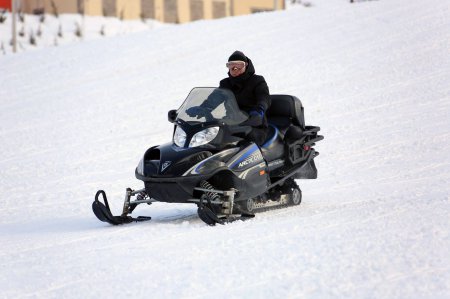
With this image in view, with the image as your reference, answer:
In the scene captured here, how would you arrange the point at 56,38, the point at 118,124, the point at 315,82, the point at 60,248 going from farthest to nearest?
the point at 56,38 < the point at 315,82 < the point at 118,124 < the point at 60,248

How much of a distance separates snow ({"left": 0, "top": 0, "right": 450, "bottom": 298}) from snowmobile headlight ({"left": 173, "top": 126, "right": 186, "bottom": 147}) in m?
0.76

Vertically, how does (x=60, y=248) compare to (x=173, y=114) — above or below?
below

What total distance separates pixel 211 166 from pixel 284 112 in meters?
1.82

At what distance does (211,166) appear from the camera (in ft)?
26.8

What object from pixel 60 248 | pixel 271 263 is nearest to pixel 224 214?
pixel 60 248

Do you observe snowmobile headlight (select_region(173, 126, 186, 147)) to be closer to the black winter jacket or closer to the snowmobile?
the snowmobile

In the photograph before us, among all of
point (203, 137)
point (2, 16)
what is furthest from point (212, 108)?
point (2, 16)

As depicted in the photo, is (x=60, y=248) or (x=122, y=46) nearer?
(x=60, y=248)

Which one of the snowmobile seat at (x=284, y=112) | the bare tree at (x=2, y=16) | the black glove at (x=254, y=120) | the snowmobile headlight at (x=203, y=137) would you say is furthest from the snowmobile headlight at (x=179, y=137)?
the bare tree at (x=2, y=16)

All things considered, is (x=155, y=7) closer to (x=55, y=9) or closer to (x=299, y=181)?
(x=55, y=9)

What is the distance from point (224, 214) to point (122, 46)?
16.6m

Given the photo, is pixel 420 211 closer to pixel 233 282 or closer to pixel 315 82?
pixel 233 282

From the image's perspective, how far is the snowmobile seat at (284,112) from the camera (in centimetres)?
967

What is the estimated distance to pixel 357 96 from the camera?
17.1 meters
